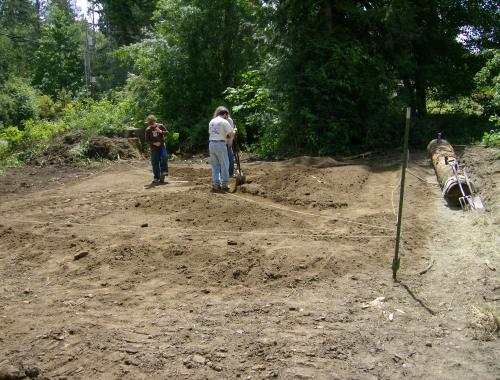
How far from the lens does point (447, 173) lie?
913 centimetres

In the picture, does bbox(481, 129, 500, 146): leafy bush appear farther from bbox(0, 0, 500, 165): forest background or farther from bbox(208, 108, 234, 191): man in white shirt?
bbox(208, 108, 234, 191): man in white shirt

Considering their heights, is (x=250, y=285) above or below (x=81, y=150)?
below

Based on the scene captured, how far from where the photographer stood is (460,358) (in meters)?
3.59

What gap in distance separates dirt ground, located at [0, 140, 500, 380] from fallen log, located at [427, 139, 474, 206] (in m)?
0.39

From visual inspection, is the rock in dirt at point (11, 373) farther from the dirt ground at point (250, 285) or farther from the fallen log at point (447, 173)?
the fallen log at point (447, 173)

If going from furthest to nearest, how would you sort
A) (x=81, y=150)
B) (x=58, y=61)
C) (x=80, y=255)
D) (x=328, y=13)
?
(x=58, y=61)
(x=81, y=150)
(x=328, y=13)
(x=80, y=255)

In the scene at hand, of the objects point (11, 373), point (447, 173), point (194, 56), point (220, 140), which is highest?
point (194, 56)

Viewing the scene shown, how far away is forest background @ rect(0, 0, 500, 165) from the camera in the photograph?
14055 mm

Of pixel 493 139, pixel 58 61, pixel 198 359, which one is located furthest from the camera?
pixel 58 61

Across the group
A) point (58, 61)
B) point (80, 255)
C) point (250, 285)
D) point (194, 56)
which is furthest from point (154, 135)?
point (58, 61)

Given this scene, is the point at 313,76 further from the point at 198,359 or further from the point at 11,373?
the point at 11,373

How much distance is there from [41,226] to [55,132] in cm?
1047

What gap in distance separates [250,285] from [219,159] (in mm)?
4758

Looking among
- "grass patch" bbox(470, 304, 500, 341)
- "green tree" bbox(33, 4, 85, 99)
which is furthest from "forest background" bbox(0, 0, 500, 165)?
"green tree" bbox(33, 4, 85, 99)
